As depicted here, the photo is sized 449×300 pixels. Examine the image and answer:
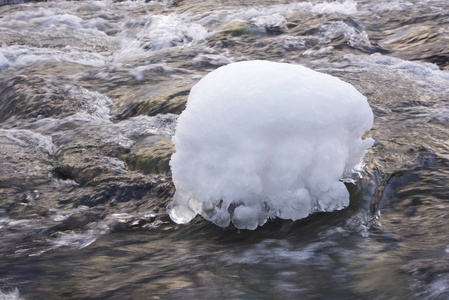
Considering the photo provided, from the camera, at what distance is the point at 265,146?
2225 mm

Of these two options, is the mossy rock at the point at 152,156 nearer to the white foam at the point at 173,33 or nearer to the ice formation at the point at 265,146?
the ice formation at the point at 265,146

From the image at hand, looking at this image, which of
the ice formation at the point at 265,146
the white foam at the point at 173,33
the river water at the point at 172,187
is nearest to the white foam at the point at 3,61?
the river water at the point at 172,187

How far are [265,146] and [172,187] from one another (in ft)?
2.99

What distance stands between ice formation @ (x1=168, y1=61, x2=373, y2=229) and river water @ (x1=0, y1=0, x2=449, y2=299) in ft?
0.54

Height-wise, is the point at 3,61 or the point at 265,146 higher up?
the point at 265,146

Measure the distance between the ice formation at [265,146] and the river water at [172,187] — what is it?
16 cm

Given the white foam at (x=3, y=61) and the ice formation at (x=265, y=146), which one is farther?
the white foam at (x=3, y=61)

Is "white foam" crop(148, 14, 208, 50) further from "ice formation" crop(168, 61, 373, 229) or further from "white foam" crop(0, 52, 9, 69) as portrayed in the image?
"ice formation" crop(168, 61, 373, 229)

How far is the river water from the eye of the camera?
1953mm

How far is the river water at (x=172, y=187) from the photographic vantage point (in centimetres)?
195

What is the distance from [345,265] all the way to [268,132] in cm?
71

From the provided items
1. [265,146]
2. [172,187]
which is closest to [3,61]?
[172,187]

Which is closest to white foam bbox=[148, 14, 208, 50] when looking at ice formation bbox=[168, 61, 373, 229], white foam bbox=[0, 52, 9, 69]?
white foam bbox=[0, 52, 9, 69]

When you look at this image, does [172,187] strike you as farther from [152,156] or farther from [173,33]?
[173,33]
